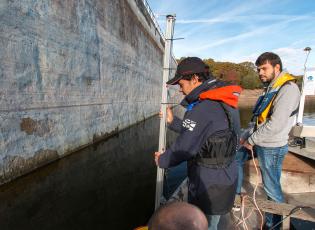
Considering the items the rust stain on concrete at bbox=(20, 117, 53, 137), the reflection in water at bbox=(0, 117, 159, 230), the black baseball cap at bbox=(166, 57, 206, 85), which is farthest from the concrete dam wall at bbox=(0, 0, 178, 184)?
the black baseball cap at bbox=(166, 57, 206, 85)

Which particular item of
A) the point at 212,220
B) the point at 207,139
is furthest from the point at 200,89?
the point at 212,220

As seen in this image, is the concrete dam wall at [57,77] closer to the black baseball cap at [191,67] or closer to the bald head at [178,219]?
the black baseball cap at [191,67]

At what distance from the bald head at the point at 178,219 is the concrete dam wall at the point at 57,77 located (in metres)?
6.34

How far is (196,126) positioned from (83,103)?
33.2 feet

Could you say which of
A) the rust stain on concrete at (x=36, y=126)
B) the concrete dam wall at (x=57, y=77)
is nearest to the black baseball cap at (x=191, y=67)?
the concrete dam wall at (x=57, y=77)

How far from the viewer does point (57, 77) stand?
9703 mm

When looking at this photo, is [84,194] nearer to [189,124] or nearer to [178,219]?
[189,124]

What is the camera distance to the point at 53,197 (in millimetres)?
7141

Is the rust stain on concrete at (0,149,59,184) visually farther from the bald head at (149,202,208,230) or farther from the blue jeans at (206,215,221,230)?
the bald head at (149,202,208,230)

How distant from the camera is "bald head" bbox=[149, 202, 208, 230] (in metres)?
2.03

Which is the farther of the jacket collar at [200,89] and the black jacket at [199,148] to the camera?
the jacket collar at [200,89]

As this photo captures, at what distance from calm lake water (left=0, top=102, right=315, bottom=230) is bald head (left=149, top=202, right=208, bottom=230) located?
2992mm

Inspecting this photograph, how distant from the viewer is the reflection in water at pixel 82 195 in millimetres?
6094

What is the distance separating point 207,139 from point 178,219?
819mm
